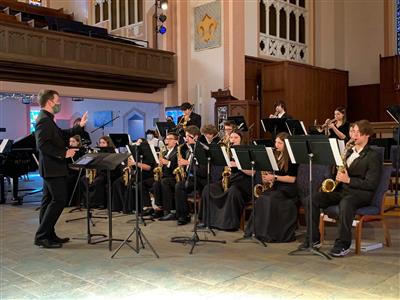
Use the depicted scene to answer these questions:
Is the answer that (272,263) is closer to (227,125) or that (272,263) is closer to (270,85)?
(227,125)

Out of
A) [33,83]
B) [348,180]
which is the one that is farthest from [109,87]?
[348,180]

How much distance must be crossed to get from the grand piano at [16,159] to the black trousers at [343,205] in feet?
20.0

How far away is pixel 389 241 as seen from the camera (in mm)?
5508

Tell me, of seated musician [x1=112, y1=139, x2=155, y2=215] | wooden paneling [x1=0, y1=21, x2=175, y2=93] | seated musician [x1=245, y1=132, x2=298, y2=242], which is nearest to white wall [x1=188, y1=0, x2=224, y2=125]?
wooden paneling [x1=0, y1=21, x2=175, y2=93]

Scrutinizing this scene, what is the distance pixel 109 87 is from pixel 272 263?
32.6 feet

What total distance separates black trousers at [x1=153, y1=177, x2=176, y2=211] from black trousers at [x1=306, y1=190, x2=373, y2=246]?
2654mm

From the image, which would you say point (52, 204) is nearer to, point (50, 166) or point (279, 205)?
point (50, 166)

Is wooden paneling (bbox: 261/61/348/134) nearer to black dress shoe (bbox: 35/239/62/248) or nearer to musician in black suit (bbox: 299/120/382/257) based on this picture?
musician in black suit (bbox: 299/120/382/257)

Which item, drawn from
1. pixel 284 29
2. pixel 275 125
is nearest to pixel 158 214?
pixel 275 125

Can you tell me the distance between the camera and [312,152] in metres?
4.90

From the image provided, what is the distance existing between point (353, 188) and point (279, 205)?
3.12 feet

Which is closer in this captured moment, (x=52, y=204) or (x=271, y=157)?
(x=271, y=157)

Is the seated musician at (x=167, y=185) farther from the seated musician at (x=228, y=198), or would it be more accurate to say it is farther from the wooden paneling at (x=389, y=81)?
the wooden paneling at (x=389, y=81)

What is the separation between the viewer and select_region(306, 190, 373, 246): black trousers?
4.99 m
